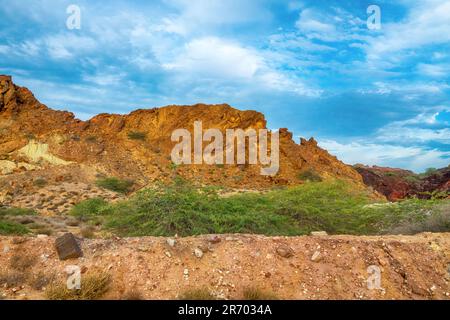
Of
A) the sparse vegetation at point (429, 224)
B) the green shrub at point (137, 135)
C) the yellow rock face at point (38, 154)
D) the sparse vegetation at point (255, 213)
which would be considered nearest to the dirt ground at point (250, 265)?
the sparse vegetation at point (429, 224)

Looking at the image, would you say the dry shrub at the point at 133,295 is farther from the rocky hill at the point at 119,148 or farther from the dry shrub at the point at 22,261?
the rocky hill at the point at 119,148

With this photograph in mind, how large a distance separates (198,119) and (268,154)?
7.05m

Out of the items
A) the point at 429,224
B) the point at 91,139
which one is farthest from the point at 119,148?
the point at 429,224

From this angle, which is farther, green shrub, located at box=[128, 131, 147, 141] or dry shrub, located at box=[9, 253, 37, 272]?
green shrub, located at box=[128, 131, 147, 141]

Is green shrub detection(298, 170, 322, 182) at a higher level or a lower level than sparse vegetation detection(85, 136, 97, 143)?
lower

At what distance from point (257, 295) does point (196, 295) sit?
780mm

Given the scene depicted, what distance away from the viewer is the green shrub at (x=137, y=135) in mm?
35219

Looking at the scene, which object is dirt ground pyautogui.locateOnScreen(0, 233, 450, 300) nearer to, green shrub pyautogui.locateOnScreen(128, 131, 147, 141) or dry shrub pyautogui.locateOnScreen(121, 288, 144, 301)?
dry shrub pyautogui.locateOnScreen(121, 288, 144, 301)

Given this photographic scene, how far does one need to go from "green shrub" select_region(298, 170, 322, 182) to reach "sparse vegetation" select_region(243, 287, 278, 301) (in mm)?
26213

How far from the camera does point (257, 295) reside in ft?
17.2

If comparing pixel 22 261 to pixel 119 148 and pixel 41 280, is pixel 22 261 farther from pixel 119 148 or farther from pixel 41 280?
pixel 119 148

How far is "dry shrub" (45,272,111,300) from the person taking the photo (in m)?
5.08

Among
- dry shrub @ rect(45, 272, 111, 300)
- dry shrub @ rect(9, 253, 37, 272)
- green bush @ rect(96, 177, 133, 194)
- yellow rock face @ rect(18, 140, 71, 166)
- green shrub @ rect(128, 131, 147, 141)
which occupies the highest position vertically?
green shrub @ rect(128, 131, 147, 141)

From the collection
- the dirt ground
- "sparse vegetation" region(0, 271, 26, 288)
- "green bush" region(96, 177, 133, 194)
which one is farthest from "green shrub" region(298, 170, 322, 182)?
"sparse vegetation" region(0, 271, 26, 288)
